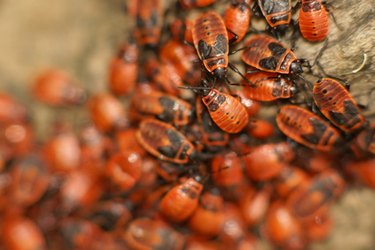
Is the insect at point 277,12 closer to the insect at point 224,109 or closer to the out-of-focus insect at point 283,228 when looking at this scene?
the insect at point 224,109

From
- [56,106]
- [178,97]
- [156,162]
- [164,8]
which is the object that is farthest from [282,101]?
[56,106]

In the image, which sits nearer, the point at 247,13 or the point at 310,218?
the point at 247,13

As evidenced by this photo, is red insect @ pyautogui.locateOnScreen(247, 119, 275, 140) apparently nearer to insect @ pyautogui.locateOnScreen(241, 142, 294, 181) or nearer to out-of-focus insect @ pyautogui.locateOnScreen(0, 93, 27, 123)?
insect @ pyautogui.locateOnScreen(241, 142, 294, 181)

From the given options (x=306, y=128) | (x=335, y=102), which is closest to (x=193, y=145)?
(x=306, y=128)

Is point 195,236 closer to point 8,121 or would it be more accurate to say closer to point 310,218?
point 310,218

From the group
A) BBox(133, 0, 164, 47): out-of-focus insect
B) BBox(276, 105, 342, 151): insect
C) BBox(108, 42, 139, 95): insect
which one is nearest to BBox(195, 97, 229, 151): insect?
BBox(276, 105, 342, 151): insect

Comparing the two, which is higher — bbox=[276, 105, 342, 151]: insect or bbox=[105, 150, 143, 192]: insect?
bbox=[276, 105, 342, 151]: insect
